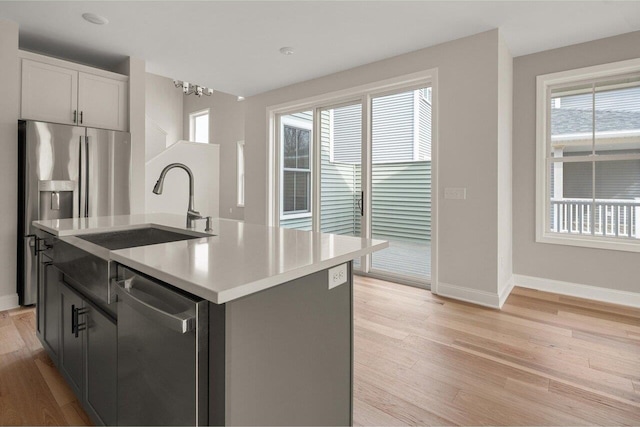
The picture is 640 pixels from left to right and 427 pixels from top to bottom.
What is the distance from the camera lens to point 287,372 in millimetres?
1168

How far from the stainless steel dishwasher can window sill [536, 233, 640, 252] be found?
4.00m

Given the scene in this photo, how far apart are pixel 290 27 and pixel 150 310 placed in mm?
3109

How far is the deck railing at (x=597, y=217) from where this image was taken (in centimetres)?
344

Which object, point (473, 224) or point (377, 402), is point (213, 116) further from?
point (377, 402)

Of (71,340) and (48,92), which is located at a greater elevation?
(48,92)

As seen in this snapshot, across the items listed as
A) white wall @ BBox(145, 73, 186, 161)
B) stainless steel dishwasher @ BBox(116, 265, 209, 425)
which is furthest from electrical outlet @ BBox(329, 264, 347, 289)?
white wall @ BBox(145, 73, 186, 161)

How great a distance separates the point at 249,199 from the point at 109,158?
231cm

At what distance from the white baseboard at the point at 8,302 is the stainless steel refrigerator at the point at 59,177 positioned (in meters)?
0.05

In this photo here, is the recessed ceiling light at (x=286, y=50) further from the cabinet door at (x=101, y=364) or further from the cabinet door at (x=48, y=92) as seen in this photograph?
the cabinet door at (x=101, y=364)

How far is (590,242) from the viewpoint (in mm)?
3562

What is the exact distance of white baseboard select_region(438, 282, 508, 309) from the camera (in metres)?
3.28

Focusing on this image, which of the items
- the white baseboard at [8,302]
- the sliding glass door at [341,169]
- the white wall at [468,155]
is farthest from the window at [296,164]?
the white baseboard at [8,302]

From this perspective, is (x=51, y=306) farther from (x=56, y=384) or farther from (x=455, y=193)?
(x=455, y=193)

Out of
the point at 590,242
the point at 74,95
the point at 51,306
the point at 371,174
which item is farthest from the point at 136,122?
the point at 590,242
